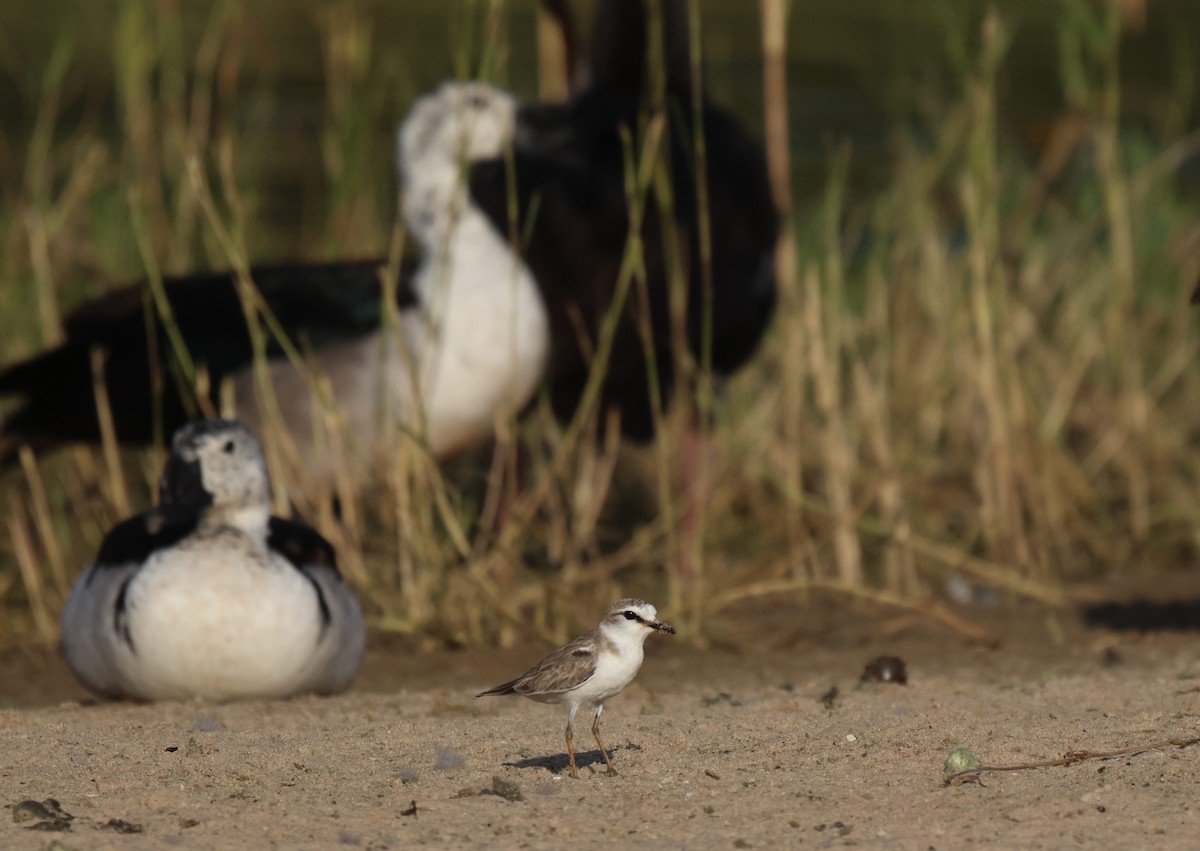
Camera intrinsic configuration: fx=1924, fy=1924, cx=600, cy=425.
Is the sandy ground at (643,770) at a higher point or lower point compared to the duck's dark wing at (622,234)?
lower

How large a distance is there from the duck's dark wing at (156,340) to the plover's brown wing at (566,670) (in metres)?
3.21

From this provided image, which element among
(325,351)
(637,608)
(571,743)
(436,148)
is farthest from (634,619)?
(436,148)

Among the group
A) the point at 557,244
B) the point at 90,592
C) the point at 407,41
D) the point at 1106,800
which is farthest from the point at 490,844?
the point at 407,41

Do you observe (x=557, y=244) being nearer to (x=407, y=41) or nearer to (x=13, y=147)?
(x=13, y=147)

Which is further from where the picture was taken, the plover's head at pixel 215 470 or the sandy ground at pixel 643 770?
the plover's head at pixel 215 470

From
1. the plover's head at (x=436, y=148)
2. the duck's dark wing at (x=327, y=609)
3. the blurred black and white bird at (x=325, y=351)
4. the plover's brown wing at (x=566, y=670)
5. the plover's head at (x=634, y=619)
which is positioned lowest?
the duck's dark wing at (x=327, y=609)

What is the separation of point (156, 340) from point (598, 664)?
3579 millimetres

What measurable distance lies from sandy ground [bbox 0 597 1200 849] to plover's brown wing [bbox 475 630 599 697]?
0.58ft

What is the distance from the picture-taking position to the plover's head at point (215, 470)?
5.52 metres

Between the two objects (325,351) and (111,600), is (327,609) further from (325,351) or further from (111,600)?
(325,351)

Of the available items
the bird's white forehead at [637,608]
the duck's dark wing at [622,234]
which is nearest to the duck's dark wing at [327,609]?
the bird's white forehead at [637,608]

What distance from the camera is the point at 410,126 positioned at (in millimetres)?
7539

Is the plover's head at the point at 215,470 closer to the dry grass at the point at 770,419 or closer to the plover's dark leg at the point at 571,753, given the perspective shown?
the dry grass at the point at 770,419

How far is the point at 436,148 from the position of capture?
7484 mm
